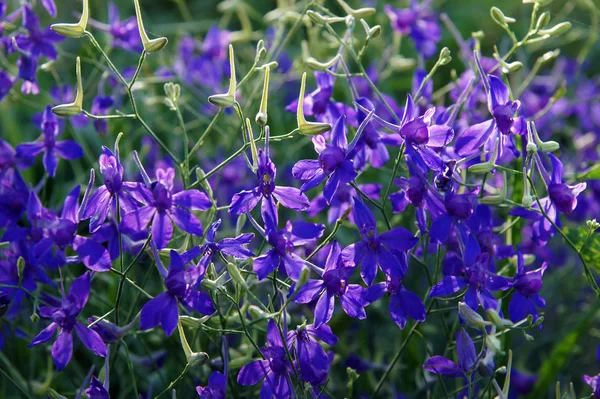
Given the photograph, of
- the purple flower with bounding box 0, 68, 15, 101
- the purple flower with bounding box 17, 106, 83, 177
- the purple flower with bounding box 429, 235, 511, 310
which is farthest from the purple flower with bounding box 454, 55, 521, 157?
the purple flower with bounding box 0, 68, 15, 101

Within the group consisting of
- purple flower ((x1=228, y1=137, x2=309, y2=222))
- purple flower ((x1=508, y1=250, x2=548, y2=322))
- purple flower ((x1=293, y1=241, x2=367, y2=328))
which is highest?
purple flower ((x1=228, y1=137, x2=309, y2=222))

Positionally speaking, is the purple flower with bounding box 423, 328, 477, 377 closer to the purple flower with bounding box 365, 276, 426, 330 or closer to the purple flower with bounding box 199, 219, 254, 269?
the purple flower with bounding box 365, 276, 426, 330

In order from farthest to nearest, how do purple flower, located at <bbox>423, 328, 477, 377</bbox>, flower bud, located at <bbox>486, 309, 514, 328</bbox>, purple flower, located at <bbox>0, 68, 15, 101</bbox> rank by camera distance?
purple flower, located at <bbox>0, 68, 15, 101</bbox>, purple flower, located at <bbox>423, 328, 477, 377</bbox>, flower bud, located at <bbox>486, 309, 514, 328</bbox>

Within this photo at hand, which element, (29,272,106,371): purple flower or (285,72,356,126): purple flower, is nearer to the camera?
(29,272,106,371): purple flower

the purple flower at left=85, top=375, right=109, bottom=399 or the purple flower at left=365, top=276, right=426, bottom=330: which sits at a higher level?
the purple flower at left=365, top=276, right=426, bottom=330

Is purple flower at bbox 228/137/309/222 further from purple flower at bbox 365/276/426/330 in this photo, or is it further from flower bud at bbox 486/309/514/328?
flower bud at bbox 486/309/514/328

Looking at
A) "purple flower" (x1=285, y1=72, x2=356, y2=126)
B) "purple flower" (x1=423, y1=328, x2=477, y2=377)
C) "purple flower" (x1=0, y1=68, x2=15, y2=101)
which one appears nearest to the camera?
"purple flower" (x1=423, y1=328, x2=477, y2=377)

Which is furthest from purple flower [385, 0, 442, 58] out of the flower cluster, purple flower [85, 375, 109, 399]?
purple flower [85, 375, 109, 399]

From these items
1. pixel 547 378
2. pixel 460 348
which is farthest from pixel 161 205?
pixel 547 378

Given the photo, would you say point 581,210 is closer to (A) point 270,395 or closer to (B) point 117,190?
(A) point 270,395
